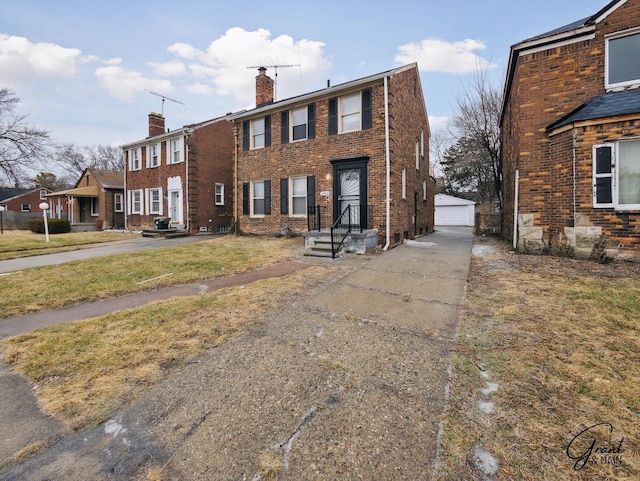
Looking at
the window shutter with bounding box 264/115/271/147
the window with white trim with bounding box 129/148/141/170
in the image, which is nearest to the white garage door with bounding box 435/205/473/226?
the window shutter with bounding box 264/115/271/147

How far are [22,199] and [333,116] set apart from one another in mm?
48595

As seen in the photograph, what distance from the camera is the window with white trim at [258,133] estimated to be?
520 inches

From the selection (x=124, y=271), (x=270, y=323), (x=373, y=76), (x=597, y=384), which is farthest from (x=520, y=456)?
(x=373, y=76)

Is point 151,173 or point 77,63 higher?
point 77,63

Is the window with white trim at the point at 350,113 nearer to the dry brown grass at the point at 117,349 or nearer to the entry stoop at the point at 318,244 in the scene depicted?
the entry stoop at the point at 318,244

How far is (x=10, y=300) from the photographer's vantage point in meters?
4.98

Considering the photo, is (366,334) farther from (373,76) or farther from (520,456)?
(373,76)

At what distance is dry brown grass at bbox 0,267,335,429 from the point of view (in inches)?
96.9

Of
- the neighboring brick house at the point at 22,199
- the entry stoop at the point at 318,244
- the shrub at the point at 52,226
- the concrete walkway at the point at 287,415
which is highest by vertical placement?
the neighboring brick house at the point at 22,199

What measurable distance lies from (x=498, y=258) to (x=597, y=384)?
6077 millimetres

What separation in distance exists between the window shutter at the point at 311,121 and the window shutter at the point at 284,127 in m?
1.09

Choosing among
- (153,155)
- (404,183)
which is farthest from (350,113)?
(153,155)

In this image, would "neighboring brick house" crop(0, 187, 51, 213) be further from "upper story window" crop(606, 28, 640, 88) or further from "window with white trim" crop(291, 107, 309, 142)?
"upper story window" crop(606, 28, 640, 88)

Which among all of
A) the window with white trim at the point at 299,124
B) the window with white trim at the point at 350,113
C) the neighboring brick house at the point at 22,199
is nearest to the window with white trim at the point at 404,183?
the window with white trim at the point at 350,113
